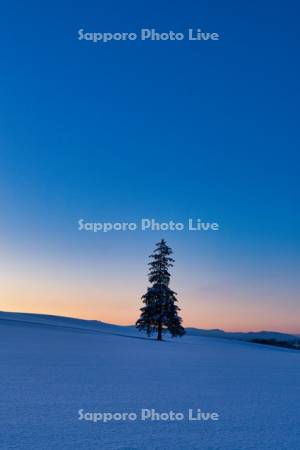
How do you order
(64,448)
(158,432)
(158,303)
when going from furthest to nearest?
(158,303) < (158,432) < (64,448)

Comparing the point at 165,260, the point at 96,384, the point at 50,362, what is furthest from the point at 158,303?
the point at 96,384

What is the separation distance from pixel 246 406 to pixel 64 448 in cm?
426

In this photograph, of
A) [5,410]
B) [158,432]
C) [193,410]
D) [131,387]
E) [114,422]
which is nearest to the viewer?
[158,432]

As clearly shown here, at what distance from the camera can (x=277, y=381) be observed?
13602 millimetres

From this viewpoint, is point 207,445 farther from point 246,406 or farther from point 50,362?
point 50,362

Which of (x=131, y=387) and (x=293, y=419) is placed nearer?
(x=293, y=419)

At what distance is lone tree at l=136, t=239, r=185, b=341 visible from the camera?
142 feet

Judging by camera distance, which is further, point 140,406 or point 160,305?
point 160,305

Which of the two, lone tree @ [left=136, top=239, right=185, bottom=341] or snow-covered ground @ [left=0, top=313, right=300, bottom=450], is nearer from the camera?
snow-covered ground @ [left=0, top=313, right=300, bottom=450]

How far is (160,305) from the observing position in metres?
43.1

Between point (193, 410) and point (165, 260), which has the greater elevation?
point (165, 260)

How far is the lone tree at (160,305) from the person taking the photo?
43156 millimetres

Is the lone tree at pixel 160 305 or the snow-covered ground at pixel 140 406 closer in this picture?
the snow-covered ground at pixel 140 406

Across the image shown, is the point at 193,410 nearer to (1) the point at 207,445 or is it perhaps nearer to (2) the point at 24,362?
(1) the point at 207,445
